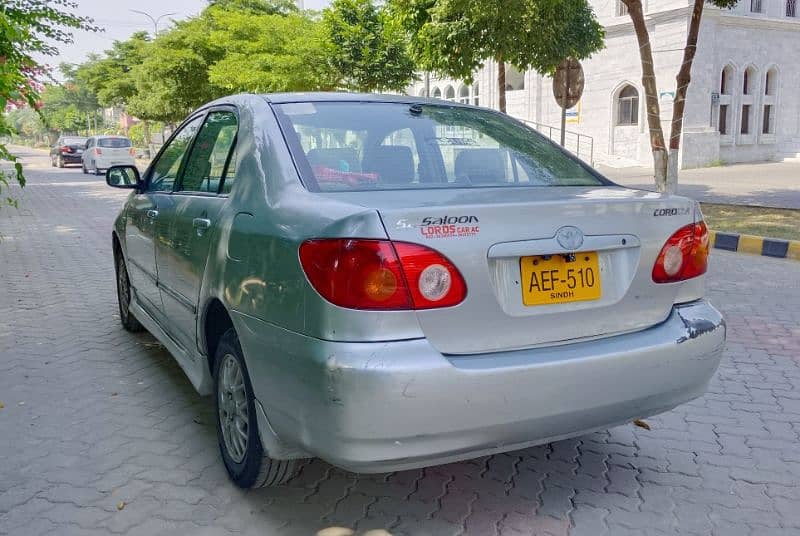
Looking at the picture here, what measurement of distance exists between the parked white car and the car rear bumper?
29977mm

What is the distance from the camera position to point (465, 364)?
2375 millimetres

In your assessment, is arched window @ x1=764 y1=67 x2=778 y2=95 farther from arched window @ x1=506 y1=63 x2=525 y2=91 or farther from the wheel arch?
the wheel arch

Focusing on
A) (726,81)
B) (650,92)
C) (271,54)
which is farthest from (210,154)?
(726,81)

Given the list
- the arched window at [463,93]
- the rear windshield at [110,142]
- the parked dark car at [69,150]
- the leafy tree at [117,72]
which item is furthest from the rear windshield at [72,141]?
the arched window at [463,93]

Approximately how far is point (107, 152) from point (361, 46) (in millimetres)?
13870

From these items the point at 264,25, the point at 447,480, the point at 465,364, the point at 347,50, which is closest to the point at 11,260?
the point at 447,480

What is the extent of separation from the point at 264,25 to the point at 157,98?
31.0 feet

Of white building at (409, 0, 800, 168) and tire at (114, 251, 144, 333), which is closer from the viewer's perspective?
tire at (114, 251, 144, 333)

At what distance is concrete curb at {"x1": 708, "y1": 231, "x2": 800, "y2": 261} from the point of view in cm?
873

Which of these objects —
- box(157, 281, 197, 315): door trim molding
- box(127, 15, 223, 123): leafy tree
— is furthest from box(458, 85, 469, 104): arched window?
box(157, 281, 197, 315): door trim molding

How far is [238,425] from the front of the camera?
306 cm

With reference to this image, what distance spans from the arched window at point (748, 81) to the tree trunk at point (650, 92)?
20545mm

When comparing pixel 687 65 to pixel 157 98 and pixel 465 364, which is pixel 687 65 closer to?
pixel 465 364

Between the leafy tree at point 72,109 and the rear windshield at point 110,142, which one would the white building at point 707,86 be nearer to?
the rear windshield at point 110,142
